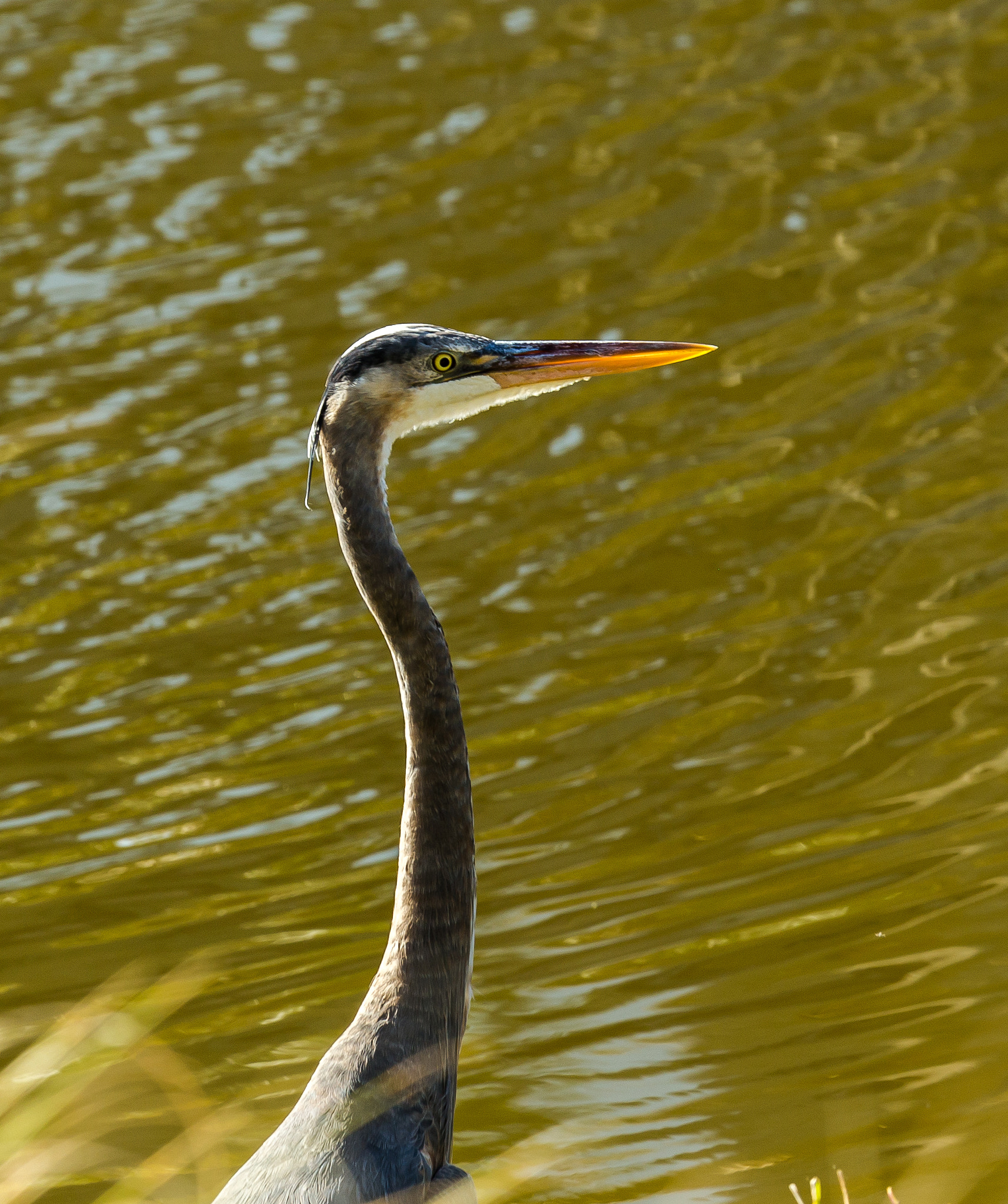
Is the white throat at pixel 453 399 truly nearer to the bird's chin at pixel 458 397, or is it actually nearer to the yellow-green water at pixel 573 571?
the bird's chin at pixel 458 397

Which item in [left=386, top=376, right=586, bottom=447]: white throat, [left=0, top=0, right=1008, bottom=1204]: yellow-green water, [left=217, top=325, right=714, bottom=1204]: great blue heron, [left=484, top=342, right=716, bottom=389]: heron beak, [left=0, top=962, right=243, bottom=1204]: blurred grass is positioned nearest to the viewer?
[left=0, top=962, right=243, bottom=1204]: blurred grass

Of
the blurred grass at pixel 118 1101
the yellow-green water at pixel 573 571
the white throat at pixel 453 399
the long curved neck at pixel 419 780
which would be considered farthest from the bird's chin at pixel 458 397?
the yellow-green water at pixel 573 571

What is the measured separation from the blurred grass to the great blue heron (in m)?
0.33

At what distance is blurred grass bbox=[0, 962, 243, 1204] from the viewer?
4.07 metres

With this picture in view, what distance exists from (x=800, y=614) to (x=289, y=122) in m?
7.54

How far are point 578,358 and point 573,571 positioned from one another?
385cm

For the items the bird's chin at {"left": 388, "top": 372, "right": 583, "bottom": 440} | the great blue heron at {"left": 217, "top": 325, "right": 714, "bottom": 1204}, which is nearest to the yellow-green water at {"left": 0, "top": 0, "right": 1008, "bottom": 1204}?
the great blue heron at {"left": 217, "top": 325, "right": 714, "bottom": 1204}

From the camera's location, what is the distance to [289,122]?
14.0 m

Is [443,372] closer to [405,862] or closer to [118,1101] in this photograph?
[405,862]

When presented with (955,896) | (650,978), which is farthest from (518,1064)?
(955,896)

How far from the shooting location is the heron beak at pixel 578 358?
15.8 feet

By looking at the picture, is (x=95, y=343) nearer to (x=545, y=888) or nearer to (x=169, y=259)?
(x=169, y=259)

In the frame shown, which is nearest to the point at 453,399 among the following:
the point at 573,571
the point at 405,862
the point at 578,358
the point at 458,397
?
the point at 458,397

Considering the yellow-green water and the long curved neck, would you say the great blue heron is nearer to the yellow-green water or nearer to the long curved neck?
the long curved neck
